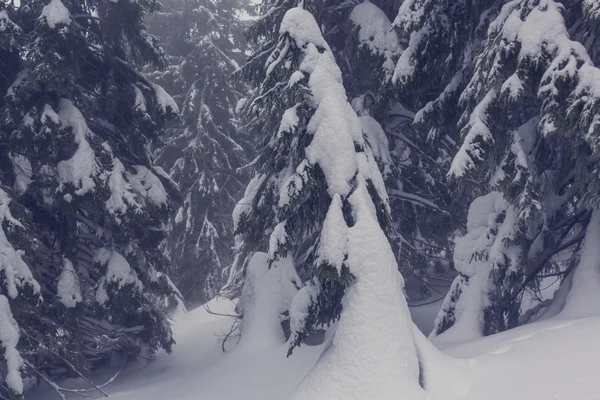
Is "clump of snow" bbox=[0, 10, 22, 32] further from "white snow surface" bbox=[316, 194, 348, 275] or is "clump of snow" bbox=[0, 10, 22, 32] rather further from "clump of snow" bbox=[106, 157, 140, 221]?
"white snow surface" bbox=[316, 194, 348, 275]

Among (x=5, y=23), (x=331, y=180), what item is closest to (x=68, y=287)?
(x=5, y=23)

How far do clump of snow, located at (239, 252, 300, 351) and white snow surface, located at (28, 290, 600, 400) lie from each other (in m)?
0.28

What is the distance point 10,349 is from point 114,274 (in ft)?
11.4

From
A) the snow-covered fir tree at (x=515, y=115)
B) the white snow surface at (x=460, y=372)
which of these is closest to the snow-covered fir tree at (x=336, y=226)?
the white snow surface at (x=460, y=372)

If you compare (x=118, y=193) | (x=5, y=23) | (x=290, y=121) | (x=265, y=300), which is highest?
(x=5, y=23)

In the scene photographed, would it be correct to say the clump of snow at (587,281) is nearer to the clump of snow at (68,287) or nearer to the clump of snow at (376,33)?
the clump of snow at (376,33)

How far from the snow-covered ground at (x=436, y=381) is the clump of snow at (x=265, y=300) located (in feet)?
1.01

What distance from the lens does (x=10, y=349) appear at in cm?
790

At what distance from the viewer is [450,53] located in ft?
30.7

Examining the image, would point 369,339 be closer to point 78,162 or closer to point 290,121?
point 290,121

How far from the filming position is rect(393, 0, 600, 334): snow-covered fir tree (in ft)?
21.4

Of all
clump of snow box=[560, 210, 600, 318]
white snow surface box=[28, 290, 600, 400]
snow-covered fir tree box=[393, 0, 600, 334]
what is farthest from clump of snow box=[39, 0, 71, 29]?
clump of snow box=[560, 210, 600, 318]

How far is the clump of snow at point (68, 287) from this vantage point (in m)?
10.4

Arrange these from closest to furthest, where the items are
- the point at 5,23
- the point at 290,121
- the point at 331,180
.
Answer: the point at 331,180
the point at 290,121
the point at 5,23
